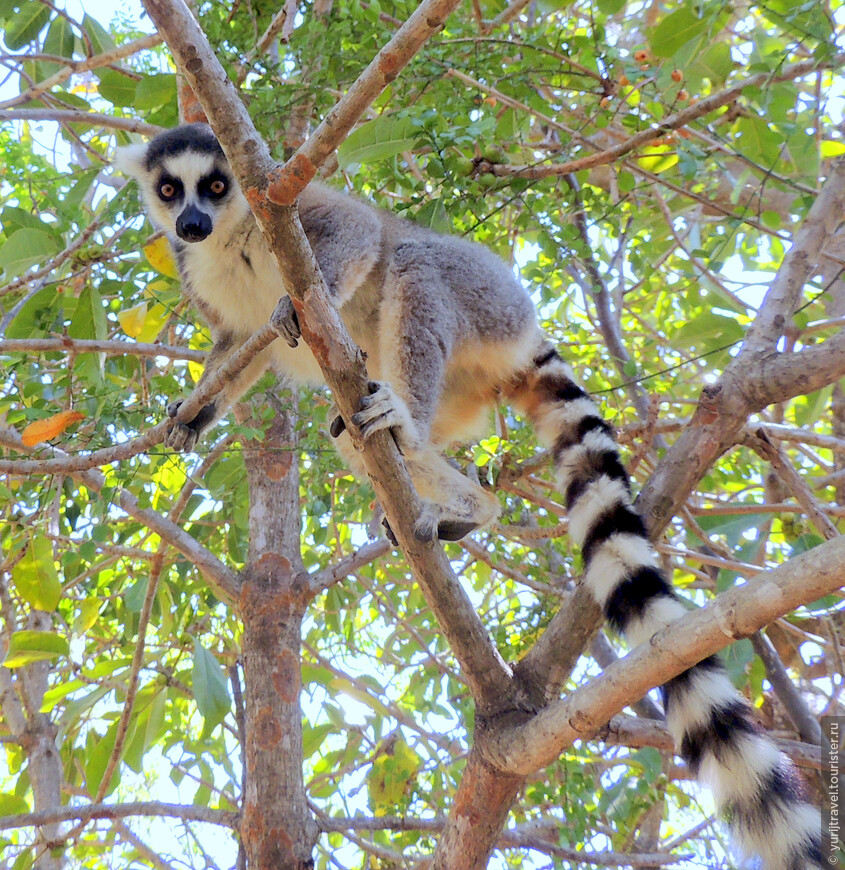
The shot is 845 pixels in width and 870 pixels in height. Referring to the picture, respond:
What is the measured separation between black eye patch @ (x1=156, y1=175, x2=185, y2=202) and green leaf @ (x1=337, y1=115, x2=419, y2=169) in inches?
62.0

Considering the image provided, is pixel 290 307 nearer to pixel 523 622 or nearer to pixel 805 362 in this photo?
pixel 805 362

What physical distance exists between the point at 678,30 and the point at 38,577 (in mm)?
3883

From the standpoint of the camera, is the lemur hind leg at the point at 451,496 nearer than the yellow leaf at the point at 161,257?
Yes

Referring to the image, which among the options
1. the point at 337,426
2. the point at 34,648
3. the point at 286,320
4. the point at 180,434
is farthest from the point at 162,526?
the point at 286,320

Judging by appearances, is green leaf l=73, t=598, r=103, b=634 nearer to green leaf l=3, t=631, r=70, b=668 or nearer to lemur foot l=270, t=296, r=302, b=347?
green leaf l=3, t=631, r=70, b=668

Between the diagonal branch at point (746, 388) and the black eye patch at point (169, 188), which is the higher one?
the black eye patch at point (169, 188)


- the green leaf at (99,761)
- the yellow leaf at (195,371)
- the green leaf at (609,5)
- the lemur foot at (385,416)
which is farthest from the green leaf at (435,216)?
the green leaf at (99,761)

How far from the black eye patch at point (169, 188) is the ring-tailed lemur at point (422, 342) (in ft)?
0.04

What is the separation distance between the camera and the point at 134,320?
4.54 m

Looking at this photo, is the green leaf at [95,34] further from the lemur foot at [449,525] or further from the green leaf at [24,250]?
the lemur foot at [449,525]

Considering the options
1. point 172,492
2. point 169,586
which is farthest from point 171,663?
point 172,492

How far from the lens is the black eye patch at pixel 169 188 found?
15.3 feet

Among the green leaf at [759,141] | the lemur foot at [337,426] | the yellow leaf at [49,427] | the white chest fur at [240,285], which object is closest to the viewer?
the lemur foot at [337,426]

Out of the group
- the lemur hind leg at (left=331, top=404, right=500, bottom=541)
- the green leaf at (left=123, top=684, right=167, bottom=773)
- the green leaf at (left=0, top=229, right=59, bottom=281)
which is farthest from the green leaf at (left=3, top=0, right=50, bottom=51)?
the green leaf at (left=123, top=684, right=167, bottom=773)
